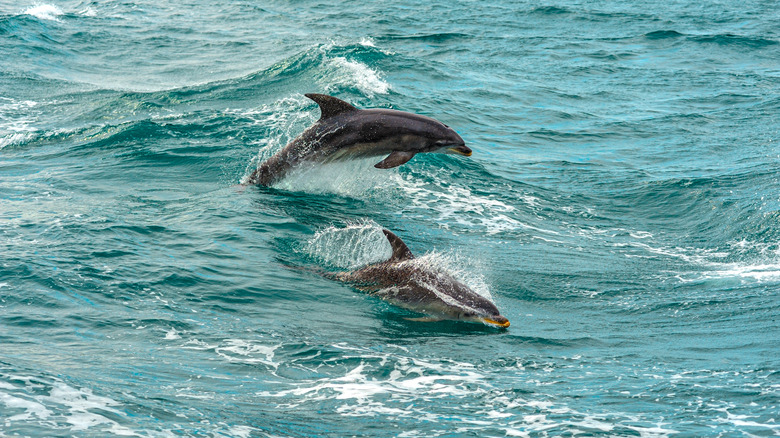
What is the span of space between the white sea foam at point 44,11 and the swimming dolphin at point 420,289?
31.1 meters

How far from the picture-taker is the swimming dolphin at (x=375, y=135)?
515 inches

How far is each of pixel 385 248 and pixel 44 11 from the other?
107 feet

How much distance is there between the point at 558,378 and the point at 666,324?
2615mm

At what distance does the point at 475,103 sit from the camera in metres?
23.9

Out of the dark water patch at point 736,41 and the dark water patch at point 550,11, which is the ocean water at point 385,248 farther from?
the dark water patch at point 550,11

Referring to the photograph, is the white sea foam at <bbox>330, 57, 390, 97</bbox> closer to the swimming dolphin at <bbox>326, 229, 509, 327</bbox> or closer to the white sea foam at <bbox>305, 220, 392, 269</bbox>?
the white sea foam at <bbox>305, 220, 392, 269</bbox>

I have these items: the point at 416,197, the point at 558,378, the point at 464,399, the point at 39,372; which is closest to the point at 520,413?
the point at 464,399

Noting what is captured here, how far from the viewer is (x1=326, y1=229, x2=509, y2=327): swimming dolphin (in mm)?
9703

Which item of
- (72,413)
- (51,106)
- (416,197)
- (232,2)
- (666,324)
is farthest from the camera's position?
(232,2)

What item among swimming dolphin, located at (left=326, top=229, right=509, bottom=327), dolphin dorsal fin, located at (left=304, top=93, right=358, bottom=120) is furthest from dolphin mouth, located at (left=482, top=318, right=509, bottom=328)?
dolphin dorsal fin, located at (left=304, top=93, right=358, bottom=120)

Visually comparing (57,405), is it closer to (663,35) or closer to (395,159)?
(395,159)

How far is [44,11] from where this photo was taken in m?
37.8

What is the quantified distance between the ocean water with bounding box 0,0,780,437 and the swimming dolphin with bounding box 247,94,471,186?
636 mm

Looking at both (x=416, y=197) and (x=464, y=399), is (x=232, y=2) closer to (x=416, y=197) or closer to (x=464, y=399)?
(x=416, y=197)
